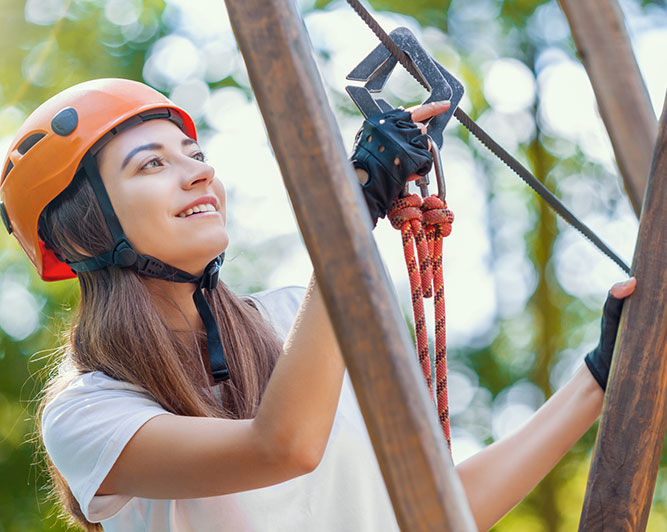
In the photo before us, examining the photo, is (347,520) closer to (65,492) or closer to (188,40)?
(65,492)

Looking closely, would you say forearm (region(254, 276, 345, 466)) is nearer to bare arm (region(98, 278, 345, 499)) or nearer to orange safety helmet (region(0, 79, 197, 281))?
bare arm (region(98, 278, 345, 499))

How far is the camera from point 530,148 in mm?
8422

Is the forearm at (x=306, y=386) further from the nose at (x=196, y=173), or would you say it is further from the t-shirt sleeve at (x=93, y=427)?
the nose at (x=196, y=173)

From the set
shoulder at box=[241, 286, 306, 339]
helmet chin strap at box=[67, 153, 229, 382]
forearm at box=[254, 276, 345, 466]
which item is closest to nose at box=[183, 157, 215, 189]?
helmet chin strap at box=[67, 153, 229, 382]

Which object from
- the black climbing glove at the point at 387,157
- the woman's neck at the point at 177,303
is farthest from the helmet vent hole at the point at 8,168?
the black climbing glove at the point at 387,157

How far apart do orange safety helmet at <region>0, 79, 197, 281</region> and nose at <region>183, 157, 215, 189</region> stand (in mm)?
235

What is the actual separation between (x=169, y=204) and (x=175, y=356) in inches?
13.1

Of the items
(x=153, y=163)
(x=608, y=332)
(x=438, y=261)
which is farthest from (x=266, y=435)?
(x=153, y=163)

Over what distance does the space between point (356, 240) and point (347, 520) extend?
952mm

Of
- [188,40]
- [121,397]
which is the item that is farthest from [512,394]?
[121,397]

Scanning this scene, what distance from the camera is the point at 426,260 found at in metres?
1.55

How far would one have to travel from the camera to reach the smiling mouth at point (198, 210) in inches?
73.0

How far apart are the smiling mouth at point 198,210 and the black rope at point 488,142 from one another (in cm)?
52

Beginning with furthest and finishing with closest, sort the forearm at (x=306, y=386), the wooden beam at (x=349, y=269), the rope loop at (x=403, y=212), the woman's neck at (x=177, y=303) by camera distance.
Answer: the woman's neck at (x=177, y=303)
the rope loop at (x=403, y=212)
the forearm at (x=306, y=386)
the wooden beam at (x=349, y=269)
